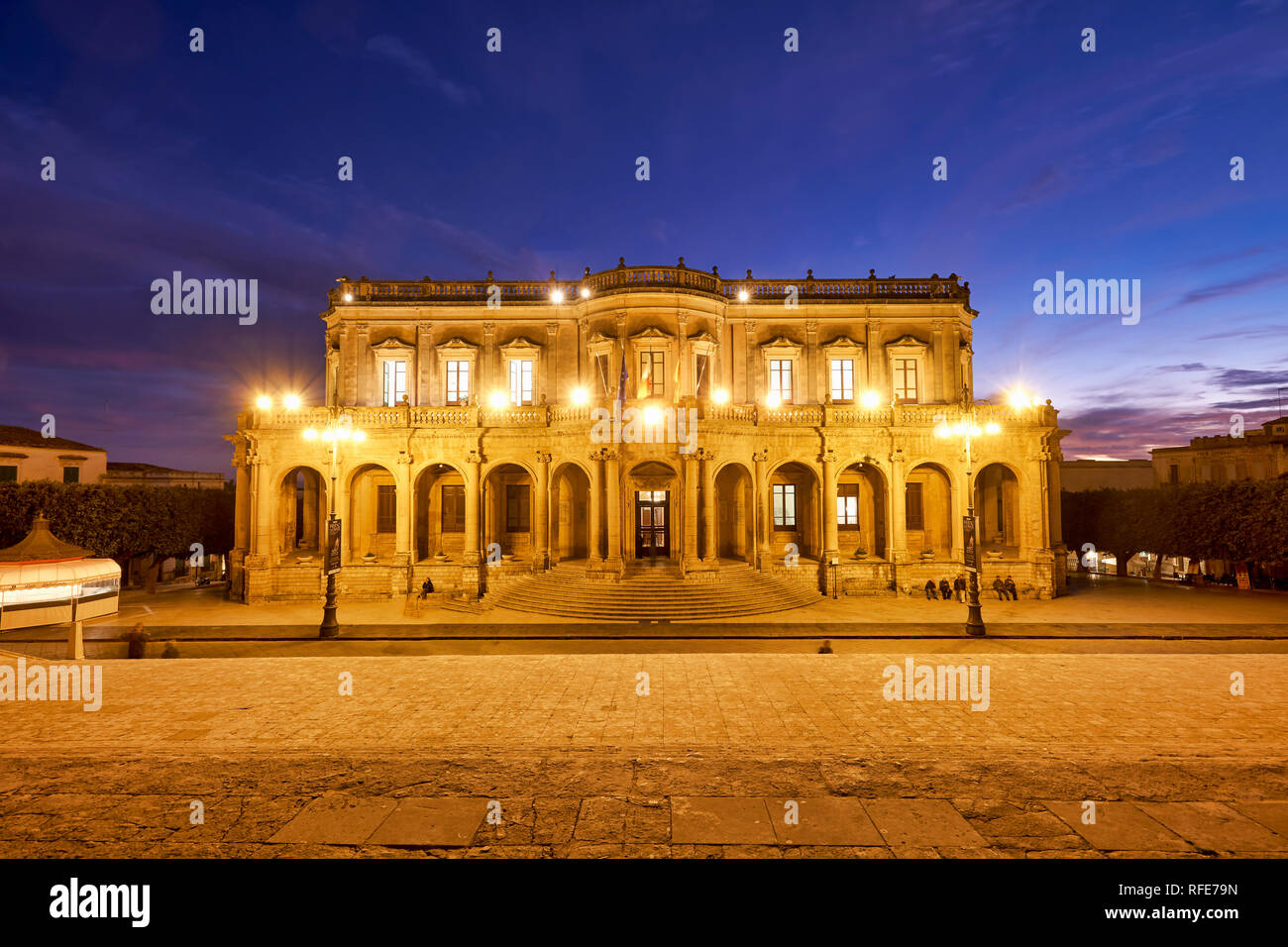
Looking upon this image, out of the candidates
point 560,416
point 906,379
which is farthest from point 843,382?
point 560,416

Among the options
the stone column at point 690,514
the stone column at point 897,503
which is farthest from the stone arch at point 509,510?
the stone column at point 897,503

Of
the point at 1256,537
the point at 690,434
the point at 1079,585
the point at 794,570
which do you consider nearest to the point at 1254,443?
the point at 1256,537

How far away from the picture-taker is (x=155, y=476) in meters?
49.7

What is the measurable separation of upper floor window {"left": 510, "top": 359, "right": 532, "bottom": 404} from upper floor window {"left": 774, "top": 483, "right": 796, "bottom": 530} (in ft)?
46.4

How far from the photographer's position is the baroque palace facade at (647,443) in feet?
86.2

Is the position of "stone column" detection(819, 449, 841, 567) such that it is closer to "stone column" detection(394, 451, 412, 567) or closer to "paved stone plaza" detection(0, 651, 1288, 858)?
"paved stone plaza" detection(0, 651, 1288, 858)

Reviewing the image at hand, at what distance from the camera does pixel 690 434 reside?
982 inches

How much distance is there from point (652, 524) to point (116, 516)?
83.4ft

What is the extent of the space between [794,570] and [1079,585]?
1736 centimetres

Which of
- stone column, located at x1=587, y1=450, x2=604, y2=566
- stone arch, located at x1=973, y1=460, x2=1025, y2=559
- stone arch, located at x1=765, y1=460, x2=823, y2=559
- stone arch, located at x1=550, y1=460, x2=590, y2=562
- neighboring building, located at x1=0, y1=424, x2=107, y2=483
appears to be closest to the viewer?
stone column, located at x1=587, y1=450, x2=604, y2=566

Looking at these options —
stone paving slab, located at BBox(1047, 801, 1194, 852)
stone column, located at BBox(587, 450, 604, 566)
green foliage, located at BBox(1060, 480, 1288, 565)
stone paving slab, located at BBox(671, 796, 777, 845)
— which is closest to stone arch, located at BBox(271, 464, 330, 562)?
stone column, located at BBox(587, 450, 604, 566)

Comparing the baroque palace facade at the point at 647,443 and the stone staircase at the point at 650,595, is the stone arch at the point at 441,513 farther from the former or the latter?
the stone staircase at the point at 650,595

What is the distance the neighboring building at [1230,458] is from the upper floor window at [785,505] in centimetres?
3042

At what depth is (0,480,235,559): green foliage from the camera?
2525 cm
